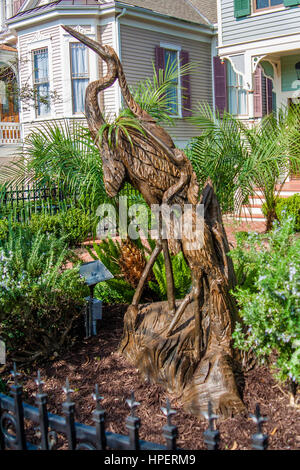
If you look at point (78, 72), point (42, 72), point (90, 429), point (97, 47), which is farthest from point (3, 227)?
point (42, 72)

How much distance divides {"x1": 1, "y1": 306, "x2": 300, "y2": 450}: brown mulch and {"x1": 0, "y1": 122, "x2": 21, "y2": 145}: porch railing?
52.0ft

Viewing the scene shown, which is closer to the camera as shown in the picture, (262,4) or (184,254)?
(184,254)

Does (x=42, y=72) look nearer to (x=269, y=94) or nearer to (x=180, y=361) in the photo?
(x=269, y=94)

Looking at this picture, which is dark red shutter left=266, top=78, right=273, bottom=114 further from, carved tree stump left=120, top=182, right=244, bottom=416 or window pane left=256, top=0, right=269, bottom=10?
carved tree stump left=120, top=182, right=244, bottom=416

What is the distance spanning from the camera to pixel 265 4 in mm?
14016

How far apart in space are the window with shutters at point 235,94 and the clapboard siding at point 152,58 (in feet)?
3.75

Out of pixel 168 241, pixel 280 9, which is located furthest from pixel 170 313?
pixel 280 9

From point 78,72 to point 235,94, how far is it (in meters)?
5.78

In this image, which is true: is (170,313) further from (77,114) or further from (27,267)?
(77,114)

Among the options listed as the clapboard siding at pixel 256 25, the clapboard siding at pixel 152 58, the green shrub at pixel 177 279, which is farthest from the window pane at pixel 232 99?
the green shrub at pixel 177 279

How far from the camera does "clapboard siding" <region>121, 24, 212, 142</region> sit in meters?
15.9

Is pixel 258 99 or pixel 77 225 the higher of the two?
pixel 258 99

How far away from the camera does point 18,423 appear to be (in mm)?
2232
